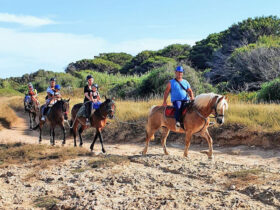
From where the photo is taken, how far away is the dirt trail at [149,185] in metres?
7.02

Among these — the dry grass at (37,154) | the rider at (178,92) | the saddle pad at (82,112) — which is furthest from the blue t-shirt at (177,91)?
the saddle pad at (82,112)

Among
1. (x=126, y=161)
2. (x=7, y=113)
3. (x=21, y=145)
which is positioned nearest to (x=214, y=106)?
(x=126, y=161)

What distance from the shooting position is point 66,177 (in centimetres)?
933

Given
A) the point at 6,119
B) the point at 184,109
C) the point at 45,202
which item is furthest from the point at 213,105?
the point at 6,119

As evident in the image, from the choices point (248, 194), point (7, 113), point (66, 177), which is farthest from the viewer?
point (7, 113)

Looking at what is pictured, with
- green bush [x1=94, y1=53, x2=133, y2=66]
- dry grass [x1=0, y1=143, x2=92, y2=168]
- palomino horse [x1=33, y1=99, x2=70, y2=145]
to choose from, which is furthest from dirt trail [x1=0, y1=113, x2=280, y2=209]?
green bush [x1=94, y1=53, x2=133, y2=66]

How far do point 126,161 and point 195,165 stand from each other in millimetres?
1894

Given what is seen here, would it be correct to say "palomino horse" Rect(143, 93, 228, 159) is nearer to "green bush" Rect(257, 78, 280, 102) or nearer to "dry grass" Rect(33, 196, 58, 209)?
"dry grass" Rect(33, 196, 58, 209)

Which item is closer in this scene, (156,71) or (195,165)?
(195,165)

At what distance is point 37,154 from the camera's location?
12.0 meters

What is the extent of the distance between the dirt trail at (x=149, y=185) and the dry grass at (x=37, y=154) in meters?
0.44

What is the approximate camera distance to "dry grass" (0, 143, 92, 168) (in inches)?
438

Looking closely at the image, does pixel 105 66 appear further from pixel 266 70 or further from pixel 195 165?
pixel 195 165

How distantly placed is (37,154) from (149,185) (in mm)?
5165
